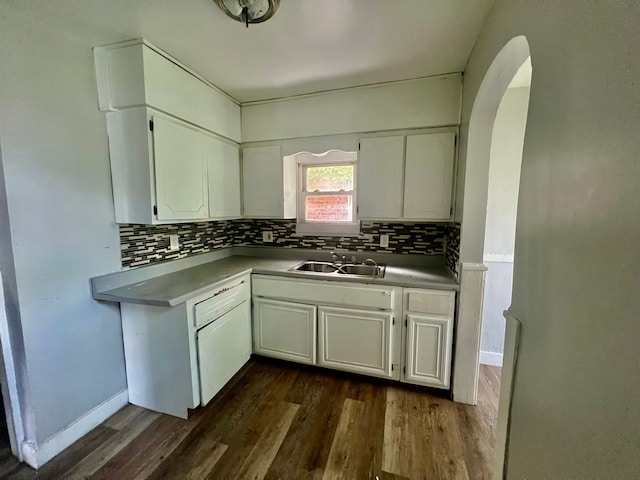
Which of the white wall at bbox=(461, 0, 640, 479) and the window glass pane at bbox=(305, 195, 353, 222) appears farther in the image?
the window glass pane at bbox=(305, 195, 353, 222)

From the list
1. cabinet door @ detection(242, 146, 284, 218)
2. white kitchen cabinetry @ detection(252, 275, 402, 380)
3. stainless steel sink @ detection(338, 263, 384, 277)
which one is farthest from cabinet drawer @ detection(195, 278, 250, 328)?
stainless steel sink @ detection(338, 263, 384, 277)

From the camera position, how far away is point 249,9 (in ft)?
4.02

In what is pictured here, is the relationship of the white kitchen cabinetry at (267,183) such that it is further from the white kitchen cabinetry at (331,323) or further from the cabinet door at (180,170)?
the white kitchen cabinetry at (331,323)

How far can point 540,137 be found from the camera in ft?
2.65

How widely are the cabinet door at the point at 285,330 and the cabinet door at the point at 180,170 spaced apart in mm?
944

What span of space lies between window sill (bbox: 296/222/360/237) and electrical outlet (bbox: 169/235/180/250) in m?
1.09

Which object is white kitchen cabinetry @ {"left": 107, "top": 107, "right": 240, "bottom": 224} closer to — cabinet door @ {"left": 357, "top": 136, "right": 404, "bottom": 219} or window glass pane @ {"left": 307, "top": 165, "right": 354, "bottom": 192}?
window glass pane @ {"left": 307, "top": 165, "right": 354, "bottom": 192}

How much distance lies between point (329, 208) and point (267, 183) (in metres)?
0.66

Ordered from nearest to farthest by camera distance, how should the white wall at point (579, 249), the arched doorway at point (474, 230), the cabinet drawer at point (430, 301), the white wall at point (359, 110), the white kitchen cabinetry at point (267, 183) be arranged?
the white wall at point (579, 249)
the arched doorway at point (474, 230)
the cabinet drawer at point (430, 301)
the white wall at point (359, 110)
the white kitchen cabinetry at point (267, 183)

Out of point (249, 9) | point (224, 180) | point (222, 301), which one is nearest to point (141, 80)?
point (249, 9)

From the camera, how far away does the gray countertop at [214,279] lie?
1.59 metres

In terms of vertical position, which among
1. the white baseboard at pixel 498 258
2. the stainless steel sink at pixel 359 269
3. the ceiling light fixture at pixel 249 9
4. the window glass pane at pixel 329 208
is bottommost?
A: the stainless steel sink at pixel 359 269

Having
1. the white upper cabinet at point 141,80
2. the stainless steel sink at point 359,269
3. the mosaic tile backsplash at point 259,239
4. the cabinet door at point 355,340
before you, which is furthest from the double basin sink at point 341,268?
the white upper cabinet at point 141,80

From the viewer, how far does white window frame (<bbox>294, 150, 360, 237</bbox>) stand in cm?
255
